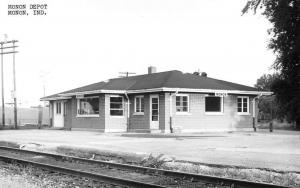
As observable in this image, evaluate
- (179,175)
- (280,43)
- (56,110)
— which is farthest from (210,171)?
(56,110)

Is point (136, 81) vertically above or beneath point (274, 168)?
above

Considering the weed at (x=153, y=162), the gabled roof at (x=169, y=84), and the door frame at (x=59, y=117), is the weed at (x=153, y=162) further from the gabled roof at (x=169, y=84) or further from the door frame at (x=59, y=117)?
the door frame at (x=59, y=117)

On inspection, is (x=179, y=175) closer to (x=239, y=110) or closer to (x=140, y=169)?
(x=140, y=169)

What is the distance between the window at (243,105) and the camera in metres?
30.7

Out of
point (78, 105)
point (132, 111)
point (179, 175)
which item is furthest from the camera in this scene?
point (78, 105)

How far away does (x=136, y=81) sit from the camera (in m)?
33.6

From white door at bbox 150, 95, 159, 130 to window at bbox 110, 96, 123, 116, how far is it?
2.69 m

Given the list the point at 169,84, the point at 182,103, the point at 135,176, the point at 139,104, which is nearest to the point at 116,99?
the point at 139,104

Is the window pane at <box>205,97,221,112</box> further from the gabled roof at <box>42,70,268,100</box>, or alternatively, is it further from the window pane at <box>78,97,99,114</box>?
the window pane at <box>78,97,99,114</box>

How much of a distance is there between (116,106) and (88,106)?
8.03 feet

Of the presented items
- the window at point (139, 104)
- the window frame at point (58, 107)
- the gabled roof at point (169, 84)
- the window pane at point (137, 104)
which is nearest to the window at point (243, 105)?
the gabled roof at point (169, 84)

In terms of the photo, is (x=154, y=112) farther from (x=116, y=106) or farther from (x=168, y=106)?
(x=116, y=106)

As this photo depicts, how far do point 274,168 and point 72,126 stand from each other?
2381 centimetres

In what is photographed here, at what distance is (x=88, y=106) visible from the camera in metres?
31.5
